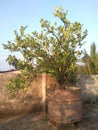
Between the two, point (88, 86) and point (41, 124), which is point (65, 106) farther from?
point (88, 86)

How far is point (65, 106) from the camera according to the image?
18.1 feet

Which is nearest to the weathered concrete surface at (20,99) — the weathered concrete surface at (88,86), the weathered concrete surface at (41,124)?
the weathered concrete surface at (41,124)

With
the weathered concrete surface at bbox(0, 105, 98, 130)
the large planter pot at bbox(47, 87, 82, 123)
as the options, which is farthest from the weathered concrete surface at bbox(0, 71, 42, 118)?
the large planter pot at bbox(47, 87, 82, 123)

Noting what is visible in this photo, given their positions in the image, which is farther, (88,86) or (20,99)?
(88,86)

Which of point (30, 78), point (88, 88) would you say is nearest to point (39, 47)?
point (30, 78)

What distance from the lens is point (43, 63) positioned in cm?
601

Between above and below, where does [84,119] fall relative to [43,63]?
below

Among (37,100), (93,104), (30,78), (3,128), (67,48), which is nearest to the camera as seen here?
(3,128)

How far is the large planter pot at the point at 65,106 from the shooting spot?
215 inches

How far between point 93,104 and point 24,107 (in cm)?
343

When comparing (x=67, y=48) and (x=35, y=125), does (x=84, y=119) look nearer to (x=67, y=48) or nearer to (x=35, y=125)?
(x=35, y=125)

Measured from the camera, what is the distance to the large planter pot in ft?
17.9

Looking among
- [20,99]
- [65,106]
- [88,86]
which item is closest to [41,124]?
[65,106]

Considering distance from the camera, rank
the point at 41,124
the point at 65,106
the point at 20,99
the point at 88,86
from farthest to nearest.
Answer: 1. the point at 88,86
2. the point at 20,99
3. the point at 41,124
4. the point at 65,106
